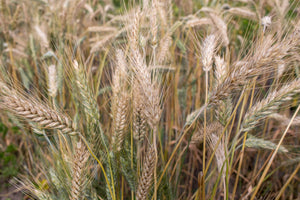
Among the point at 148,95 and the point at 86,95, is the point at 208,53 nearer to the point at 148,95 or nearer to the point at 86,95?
the point at 148,95

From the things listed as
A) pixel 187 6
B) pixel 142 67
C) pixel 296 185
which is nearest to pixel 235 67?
pixel 142 67

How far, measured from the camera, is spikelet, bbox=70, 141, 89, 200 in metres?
0.93

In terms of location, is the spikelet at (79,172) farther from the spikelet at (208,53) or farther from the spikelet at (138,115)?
the spikelet at (208,53)

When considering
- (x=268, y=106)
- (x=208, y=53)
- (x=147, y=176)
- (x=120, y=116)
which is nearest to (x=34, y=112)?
(x=120, y=116)

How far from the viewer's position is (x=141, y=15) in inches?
44.9

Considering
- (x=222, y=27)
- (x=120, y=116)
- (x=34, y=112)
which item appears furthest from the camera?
(x=222, y=27)

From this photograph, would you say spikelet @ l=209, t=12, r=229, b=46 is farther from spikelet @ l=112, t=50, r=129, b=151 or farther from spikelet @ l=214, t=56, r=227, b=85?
spikelet @ l=112, t=50, r=129, b=151

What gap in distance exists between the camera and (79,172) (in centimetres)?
93

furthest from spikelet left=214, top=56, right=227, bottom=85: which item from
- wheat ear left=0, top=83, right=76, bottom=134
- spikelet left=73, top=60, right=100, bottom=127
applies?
wheat ear left=0, top=83, right=76, bottom=134

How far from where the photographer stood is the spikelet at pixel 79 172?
36.4 inches

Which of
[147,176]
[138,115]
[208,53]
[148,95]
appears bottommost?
[147,176]

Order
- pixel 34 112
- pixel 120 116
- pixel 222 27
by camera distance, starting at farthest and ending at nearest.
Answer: pixel 222 27
pixel 120 116
pixel 34 112

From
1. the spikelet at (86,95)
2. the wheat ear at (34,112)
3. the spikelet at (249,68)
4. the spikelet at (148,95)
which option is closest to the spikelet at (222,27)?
the spikelet at (249,68)

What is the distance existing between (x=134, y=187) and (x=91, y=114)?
1.32 ft
